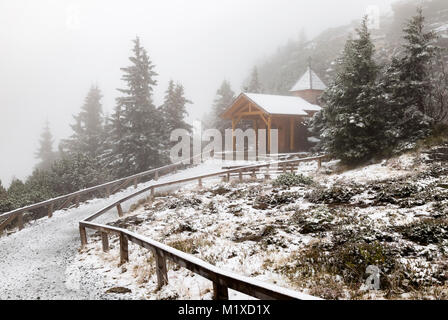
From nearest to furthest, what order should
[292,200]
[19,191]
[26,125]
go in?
[292,200] → [19,191] → [26,125]

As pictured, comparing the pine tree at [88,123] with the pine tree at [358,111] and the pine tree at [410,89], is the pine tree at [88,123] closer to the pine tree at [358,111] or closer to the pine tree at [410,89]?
the pine tree at [358,111]

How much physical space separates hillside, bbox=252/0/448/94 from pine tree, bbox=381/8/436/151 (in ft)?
51.1

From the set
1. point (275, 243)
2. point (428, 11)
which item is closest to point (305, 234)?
point (275, 243)

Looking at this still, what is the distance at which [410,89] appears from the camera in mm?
16734

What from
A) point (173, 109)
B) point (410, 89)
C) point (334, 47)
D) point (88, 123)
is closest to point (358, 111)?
point (410, 89)

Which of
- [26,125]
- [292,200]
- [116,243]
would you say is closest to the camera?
[116,243]

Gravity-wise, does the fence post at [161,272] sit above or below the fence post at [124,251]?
above

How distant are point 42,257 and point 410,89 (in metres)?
19.8

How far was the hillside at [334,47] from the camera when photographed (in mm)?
47750

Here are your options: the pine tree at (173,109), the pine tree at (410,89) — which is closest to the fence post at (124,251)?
the pine tree at (410,89)

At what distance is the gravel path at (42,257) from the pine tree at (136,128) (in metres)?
10.1

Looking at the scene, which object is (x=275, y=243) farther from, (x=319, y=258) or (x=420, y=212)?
(x=420, y=212)

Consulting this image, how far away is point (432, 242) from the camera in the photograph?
19.6 ft
